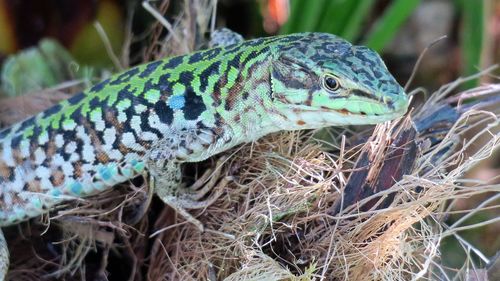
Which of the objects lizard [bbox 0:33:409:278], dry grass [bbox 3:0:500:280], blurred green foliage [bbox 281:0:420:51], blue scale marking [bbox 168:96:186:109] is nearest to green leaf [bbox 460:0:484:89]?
blurred green foliage [bbox 281:0:420:51]

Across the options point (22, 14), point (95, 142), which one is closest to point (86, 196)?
point (95, 142)

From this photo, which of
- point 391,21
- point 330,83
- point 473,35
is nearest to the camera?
point 330,83

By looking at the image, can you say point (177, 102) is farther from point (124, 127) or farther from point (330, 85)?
point (330, 85)

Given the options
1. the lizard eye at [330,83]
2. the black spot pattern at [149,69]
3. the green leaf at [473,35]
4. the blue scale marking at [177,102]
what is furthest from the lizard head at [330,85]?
the green leaf at [473,35]

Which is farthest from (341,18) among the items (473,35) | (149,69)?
(149,69)

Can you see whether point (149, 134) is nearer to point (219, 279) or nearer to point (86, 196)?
point (86, 196)

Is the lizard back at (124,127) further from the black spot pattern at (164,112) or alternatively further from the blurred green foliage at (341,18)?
the blurred green foliage at (341,18)

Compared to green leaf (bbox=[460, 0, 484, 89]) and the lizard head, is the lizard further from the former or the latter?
green leaf (bbox=[460, 0, 484, 89])

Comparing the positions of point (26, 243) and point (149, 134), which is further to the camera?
point (26, 243)
